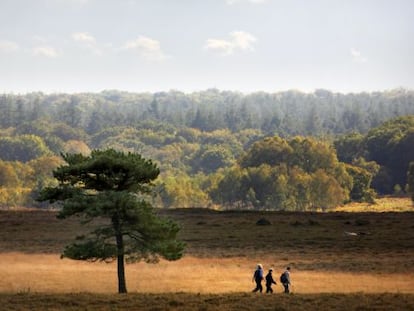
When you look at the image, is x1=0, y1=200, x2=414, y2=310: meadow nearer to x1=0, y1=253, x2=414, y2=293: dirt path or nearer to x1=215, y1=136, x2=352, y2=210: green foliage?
x1=0, y1=253, x2=414, y2=293: dirt path

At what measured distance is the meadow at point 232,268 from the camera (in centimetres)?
3341

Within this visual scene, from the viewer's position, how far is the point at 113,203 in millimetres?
35469

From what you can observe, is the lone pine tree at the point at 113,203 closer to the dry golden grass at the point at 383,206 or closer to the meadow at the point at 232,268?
the meadow at the point at 232,268

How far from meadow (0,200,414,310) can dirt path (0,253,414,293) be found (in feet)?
0.23

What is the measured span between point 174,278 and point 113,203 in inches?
495

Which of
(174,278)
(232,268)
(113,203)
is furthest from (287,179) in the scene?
(113,203)

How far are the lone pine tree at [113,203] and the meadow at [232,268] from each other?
2.49 meters

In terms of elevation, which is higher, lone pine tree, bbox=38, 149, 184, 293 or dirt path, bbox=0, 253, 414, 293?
lone pine tree, bbox=38, 149, 184, 293

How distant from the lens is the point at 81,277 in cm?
4706

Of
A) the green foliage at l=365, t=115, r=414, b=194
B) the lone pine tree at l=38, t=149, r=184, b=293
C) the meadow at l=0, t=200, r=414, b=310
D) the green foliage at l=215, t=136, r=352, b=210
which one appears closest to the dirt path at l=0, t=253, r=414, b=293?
the meadow at l=0, t=200, r=414, b=310

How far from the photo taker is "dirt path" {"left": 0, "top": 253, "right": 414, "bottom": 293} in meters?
41.1

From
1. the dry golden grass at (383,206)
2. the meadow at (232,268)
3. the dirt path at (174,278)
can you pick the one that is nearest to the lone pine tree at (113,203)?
the meadow at (232,268)

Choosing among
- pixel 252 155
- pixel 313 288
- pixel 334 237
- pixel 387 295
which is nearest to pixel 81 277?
pixel 313 288

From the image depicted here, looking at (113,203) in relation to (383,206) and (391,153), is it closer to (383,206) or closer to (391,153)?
(383,206)
